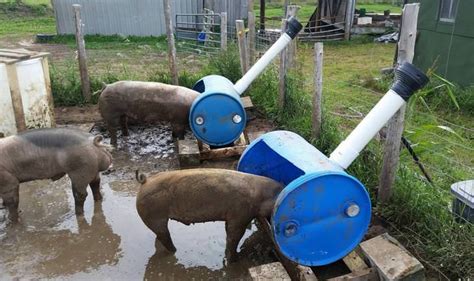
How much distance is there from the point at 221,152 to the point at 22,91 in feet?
10.0

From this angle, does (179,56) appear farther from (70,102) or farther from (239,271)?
(239,271)

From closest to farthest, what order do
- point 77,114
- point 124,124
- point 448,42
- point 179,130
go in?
point 179,130
point 124,124
point 77,114
point 448,42

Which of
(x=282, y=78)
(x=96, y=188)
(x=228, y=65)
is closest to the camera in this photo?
(x=96, y=188)

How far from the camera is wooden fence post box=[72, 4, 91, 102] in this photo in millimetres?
7785

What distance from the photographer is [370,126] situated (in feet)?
11.0

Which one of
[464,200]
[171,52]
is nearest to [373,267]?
[464,200]

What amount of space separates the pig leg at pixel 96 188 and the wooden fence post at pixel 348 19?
13.5 meters

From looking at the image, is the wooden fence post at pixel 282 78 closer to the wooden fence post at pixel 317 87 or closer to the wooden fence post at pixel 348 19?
the wooden fence post at pixel 317 87

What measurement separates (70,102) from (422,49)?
765 centimetres

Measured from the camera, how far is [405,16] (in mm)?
3607

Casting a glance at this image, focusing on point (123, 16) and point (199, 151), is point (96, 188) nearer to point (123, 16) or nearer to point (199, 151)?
point (199, 151)

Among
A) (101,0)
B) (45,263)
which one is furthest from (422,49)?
(101,0)

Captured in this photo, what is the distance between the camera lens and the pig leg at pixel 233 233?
141 inches

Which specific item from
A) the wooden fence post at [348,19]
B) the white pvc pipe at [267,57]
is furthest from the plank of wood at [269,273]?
the wooden fence post at [348,19]
